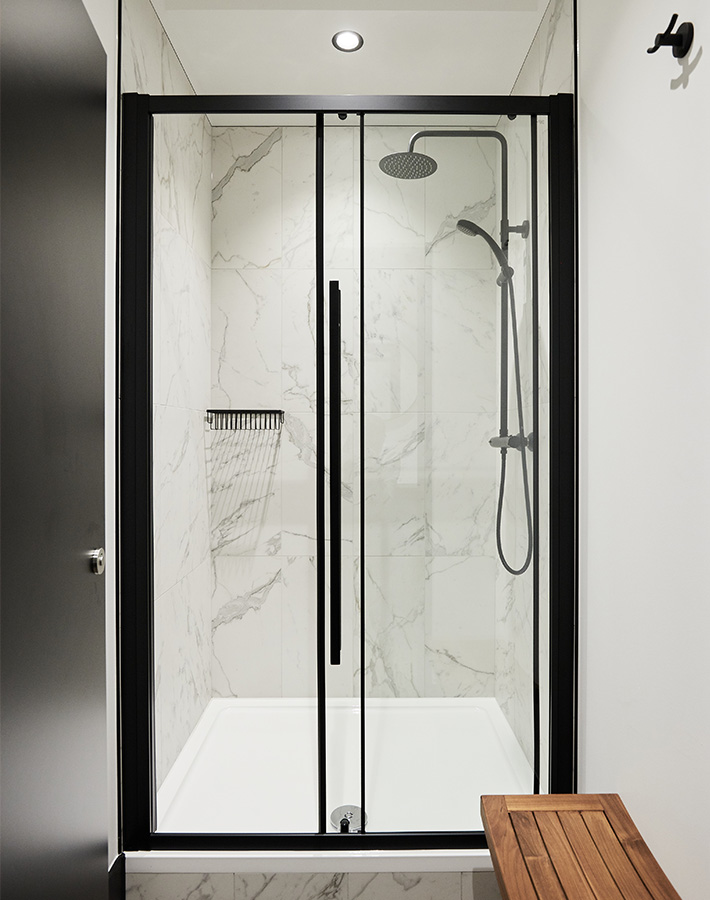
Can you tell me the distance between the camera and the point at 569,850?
1.22 m

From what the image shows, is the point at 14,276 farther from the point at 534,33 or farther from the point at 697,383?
the point at 534,33

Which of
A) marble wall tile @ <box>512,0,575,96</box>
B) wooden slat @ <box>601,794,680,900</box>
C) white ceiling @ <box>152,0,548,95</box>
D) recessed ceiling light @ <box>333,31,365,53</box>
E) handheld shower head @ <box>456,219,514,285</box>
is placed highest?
white ceiling @ <box>152,0,548,95</box>

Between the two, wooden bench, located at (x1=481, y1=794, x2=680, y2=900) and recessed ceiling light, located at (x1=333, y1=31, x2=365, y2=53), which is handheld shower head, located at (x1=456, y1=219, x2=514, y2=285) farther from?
wooden bench, located at (x1=481, y1=794, x2=680, y2=900)

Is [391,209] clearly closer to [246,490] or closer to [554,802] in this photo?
[246,490]

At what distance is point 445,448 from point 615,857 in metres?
0.97

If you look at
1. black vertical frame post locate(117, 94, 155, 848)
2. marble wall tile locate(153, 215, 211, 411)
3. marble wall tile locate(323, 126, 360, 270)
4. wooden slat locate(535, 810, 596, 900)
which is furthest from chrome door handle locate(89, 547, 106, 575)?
wooden slat locate(535, 810, 596, 900)

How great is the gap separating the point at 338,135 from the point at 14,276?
103 centimetres

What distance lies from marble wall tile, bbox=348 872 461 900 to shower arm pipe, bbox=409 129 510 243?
Answer: 1660 millimetres

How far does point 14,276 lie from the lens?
3.40ft

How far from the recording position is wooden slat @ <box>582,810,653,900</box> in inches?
44.4

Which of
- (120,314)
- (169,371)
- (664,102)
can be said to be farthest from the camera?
(169,371)

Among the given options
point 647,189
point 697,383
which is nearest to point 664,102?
point 647,189

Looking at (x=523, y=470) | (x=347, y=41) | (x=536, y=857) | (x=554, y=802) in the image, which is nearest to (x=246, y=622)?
(x=523, y=470)

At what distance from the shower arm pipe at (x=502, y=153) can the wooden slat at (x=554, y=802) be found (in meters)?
1.35
